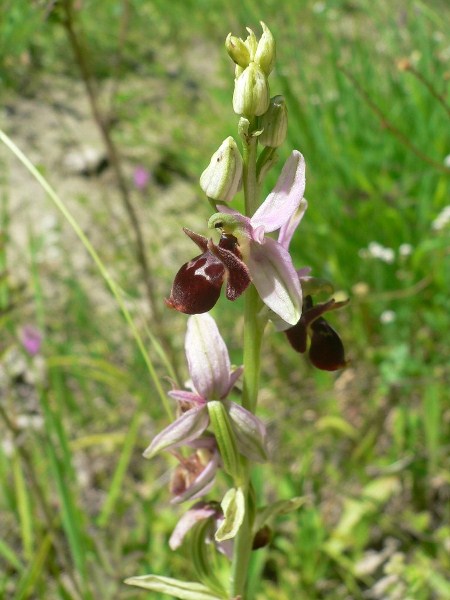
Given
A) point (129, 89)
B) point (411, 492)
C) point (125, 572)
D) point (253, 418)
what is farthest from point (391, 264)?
point (129, 89)

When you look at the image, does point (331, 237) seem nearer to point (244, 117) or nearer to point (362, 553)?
point (362, 553)

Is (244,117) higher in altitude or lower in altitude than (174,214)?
higher

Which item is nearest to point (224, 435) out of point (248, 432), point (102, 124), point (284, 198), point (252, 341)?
point (248, 432)

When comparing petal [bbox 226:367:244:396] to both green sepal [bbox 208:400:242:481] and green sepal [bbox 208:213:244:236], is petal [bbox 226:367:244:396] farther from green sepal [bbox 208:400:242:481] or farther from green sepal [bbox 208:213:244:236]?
green sepal [bbox 208:213:244:236]

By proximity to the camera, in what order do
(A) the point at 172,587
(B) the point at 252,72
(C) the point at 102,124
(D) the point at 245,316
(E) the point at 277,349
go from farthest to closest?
(E) the point at 277,349
(C) the point at 102,124
(A) the point at 172,587
(D) the point at 245,316
(B) the point at 252,72

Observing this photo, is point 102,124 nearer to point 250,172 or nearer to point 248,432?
point 250,172
